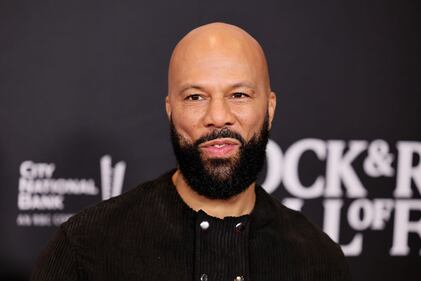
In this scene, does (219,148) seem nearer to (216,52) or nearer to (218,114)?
(218,114)

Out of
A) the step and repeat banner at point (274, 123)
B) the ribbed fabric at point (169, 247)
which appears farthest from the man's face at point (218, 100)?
the step and repeat banner at point (274, 123)

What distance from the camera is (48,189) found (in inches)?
83.8

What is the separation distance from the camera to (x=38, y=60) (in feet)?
6.88

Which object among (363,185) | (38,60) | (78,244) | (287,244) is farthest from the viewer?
(363,185)

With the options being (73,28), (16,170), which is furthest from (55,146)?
(73,28)

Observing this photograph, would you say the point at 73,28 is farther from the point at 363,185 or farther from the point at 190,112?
the point at 363,185

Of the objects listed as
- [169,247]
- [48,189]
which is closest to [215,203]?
[169,247]

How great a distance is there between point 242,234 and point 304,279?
16cm

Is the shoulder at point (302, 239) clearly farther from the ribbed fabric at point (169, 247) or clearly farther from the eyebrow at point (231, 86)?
the eyebrow at point (231, 86)

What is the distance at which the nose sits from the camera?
4.57ft

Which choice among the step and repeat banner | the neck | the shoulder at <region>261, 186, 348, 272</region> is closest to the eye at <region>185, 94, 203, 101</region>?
the neck

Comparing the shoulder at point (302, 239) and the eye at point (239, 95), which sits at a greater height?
the eye at point (239, 95)

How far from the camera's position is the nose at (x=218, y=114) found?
139 cm

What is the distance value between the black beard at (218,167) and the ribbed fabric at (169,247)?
0.05 meters
